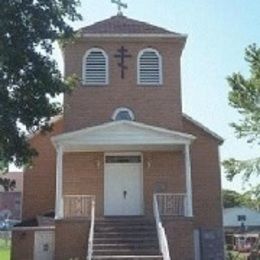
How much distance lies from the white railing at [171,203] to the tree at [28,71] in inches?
243

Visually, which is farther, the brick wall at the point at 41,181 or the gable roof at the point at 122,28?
the brick wall at the point at 41,181

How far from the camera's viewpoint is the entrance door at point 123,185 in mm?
22266

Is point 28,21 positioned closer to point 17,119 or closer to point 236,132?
point 17,119

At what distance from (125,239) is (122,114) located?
643 cm

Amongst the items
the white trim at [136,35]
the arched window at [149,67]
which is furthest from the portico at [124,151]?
the white trim at [136,35]

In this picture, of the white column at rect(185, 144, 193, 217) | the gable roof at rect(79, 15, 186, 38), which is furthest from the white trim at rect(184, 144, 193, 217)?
the gable roof at rect(79, 15, 186, 38)

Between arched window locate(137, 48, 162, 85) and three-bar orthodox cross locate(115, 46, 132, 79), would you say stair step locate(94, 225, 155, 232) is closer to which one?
arched window locate(137, 48, 162, 85)

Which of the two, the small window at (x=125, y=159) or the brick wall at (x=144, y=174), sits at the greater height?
the small window at (x=125, y=159)

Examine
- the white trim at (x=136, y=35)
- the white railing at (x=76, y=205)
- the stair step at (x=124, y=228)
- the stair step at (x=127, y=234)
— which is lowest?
the stair step at (x=127, y=234)

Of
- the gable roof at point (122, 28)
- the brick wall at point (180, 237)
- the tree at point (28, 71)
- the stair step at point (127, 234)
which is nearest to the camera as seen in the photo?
the tree at point (28, 71)

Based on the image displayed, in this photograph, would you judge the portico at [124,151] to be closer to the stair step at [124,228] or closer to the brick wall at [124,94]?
the brick wall at [124,94]

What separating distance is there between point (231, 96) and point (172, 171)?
414 centimetres

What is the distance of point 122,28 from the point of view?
24.6 m

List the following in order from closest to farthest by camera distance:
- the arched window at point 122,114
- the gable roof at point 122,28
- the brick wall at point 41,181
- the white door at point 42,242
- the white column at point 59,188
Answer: the white column at point 59,188, the white door at point 42,242, the arched window at point 122,114, the gable roof at point 122,28, the brick wall at point 41,181
